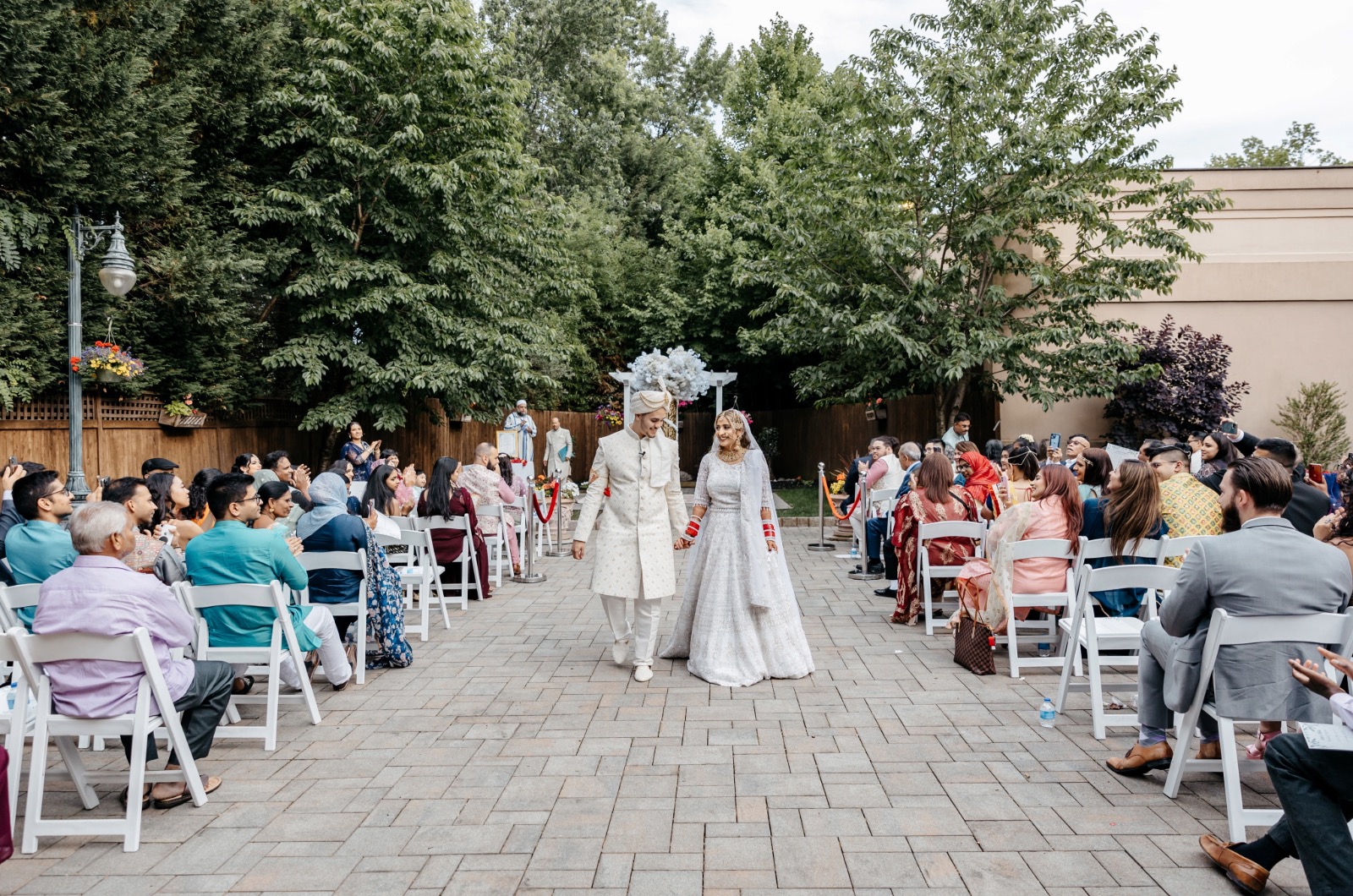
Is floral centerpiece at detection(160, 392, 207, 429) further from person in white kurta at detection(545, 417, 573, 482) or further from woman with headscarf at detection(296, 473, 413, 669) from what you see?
woman with headscarf at detection(296, 473, 413, 669)

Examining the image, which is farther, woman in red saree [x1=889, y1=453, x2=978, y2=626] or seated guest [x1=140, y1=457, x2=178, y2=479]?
woman in red saree [x1=889, y1=453, x2=978, y2=626]

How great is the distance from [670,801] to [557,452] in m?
15.3

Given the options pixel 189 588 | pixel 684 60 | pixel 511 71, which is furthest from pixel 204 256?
pixel 684 60

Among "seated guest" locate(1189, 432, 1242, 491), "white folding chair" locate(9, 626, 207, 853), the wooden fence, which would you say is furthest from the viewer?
the wooden fence

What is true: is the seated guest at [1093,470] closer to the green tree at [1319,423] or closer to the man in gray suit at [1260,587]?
the man in gray suit at [1260,587]

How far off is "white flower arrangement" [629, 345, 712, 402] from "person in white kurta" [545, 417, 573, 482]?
856 centimetres

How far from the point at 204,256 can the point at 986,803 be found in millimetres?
12977

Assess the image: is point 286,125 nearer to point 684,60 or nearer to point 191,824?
point 191,824

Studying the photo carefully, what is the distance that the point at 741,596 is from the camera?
6.22m

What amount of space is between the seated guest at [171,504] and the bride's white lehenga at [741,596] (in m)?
3.30

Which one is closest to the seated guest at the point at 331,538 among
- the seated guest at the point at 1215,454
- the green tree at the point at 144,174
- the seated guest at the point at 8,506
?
the seated guest at the point at 8,506

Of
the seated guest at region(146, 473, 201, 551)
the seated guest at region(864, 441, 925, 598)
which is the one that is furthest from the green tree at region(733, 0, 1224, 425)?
the seated guest at region(146, 473, 201, 551)

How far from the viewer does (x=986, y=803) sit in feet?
13.3

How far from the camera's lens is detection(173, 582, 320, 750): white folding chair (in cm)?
476
